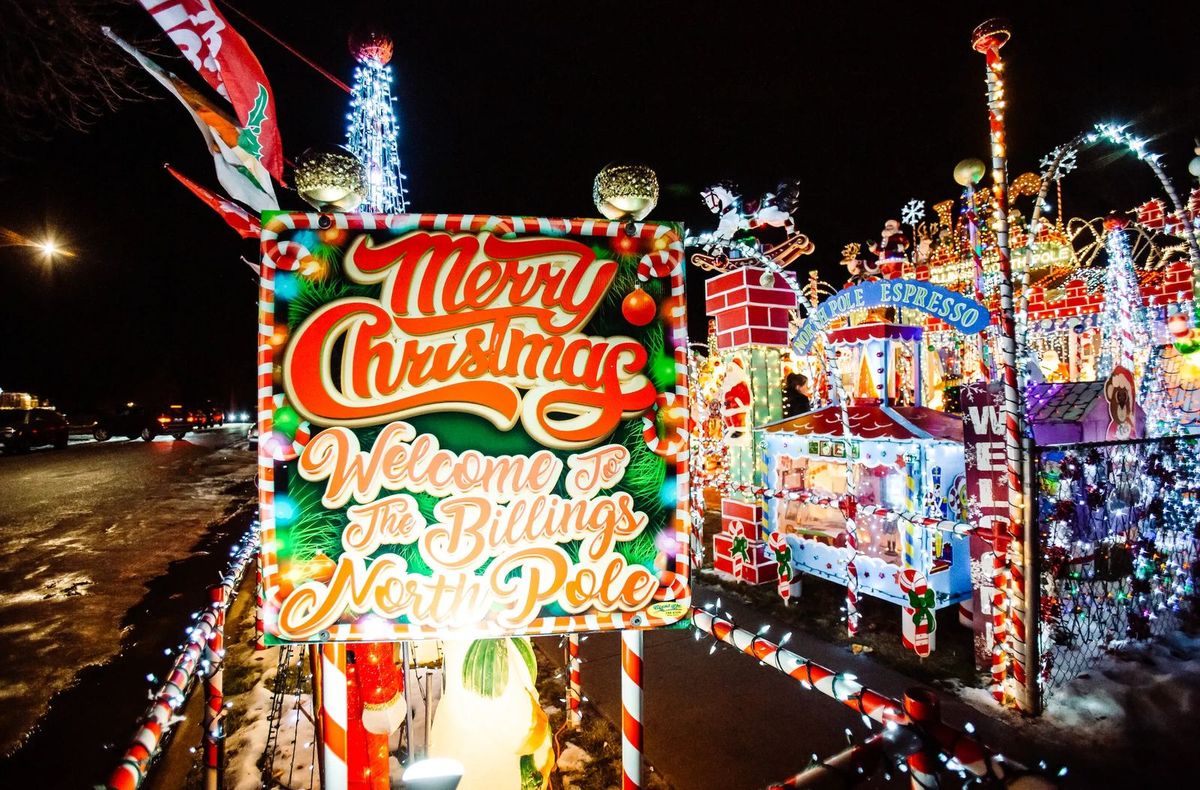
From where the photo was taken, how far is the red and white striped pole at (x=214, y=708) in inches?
112

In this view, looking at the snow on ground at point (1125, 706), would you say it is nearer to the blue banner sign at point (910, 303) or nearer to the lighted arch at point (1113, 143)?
the blue banner sign at point (910, 303)

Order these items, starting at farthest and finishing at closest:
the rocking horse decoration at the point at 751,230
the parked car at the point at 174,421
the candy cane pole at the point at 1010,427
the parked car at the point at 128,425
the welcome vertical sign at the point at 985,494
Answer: the parked car at the point at 174,421 < the parked car at the point at 128,425 < the rocking horse decoration at the point at 751,230 < the welcome vertical sign at the point at 985,494 < the candy cane pole at the point at 1010,427

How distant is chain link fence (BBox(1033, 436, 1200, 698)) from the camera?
4.57 meters

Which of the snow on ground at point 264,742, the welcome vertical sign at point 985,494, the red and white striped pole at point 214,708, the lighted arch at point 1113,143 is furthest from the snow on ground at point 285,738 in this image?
the lighted arch at point 1113,143

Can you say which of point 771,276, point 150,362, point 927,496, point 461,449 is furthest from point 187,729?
point 150,362

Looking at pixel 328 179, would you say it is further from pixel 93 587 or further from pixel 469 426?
pixel 93 587

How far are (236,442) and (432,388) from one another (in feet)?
111

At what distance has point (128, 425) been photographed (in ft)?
99.2

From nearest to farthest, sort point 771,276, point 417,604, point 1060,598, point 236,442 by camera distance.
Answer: point 417,604, point 1060,598, point 771,276, point 236,442

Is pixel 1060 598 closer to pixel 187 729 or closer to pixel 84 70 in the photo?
pixel 187 729

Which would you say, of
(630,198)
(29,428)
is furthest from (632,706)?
(29,428)

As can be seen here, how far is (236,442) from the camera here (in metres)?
30.0

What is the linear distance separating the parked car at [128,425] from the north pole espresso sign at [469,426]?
3663 cm

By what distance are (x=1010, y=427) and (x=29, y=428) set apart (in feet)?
106
